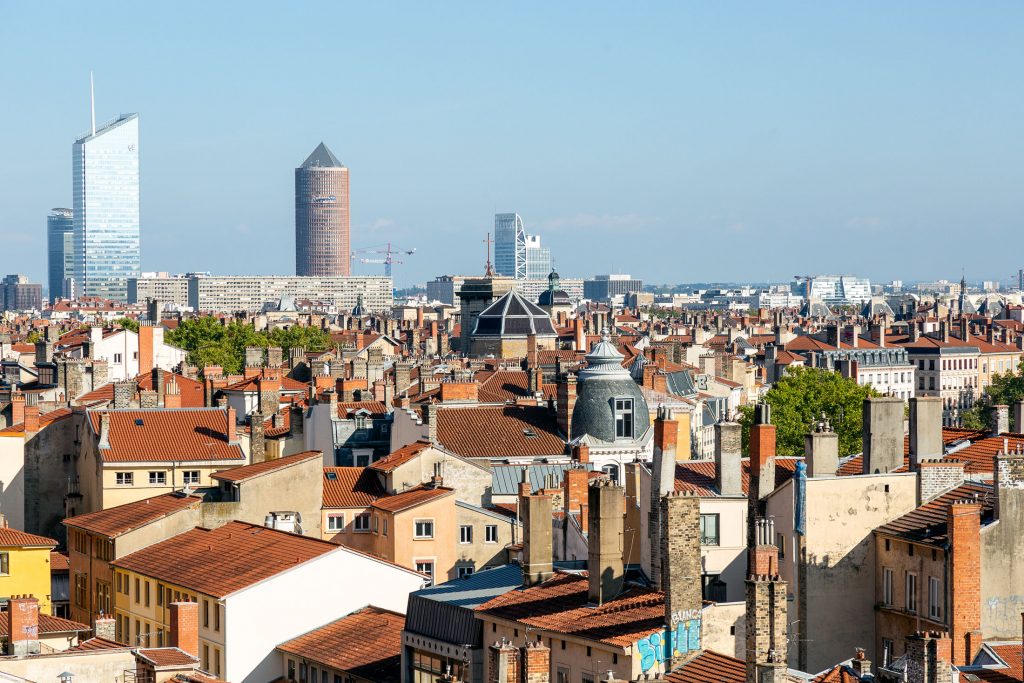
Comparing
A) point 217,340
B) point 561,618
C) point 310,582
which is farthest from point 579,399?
point 217,340

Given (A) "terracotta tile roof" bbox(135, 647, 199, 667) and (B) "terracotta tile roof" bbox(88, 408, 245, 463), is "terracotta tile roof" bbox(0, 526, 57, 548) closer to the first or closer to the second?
(B) "terracotta tile roof" bbox(88, 408, 245, 463)

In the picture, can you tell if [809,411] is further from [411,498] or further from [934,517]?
[934,517]

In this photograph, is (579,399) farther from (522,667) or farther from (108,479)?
(522,667)

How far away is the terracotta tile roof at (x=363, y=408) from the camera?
6381 cm

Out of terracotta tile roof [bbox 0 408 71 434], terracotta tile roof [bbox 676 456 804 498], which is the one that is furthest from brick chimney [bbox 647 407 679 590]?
terracotta tile roof [bbox 0 408 71 434]

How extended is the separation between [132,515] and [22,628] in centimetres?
1620

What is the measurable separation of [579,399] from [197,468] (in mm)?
11586

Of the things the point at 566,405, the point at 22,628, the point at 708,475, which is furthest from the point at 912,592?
the point at 566,405

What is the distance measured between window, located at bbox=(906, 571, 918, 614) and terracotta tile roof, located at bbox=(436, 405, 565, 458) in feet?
82.4

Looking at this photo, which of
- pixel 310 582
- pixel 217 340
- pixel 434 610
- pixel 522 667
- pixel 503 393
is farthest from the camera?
pixel 217 340

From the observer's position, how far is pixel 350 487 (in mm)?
52469

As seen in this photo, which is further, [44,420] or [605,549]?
[44,420]

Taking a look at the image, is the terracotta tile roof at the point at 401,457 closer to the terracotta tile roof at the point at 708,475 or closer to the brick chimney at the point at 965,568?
the terracotta tile roof at the point at 708,475

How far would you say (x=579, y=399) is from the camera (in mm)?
63156
